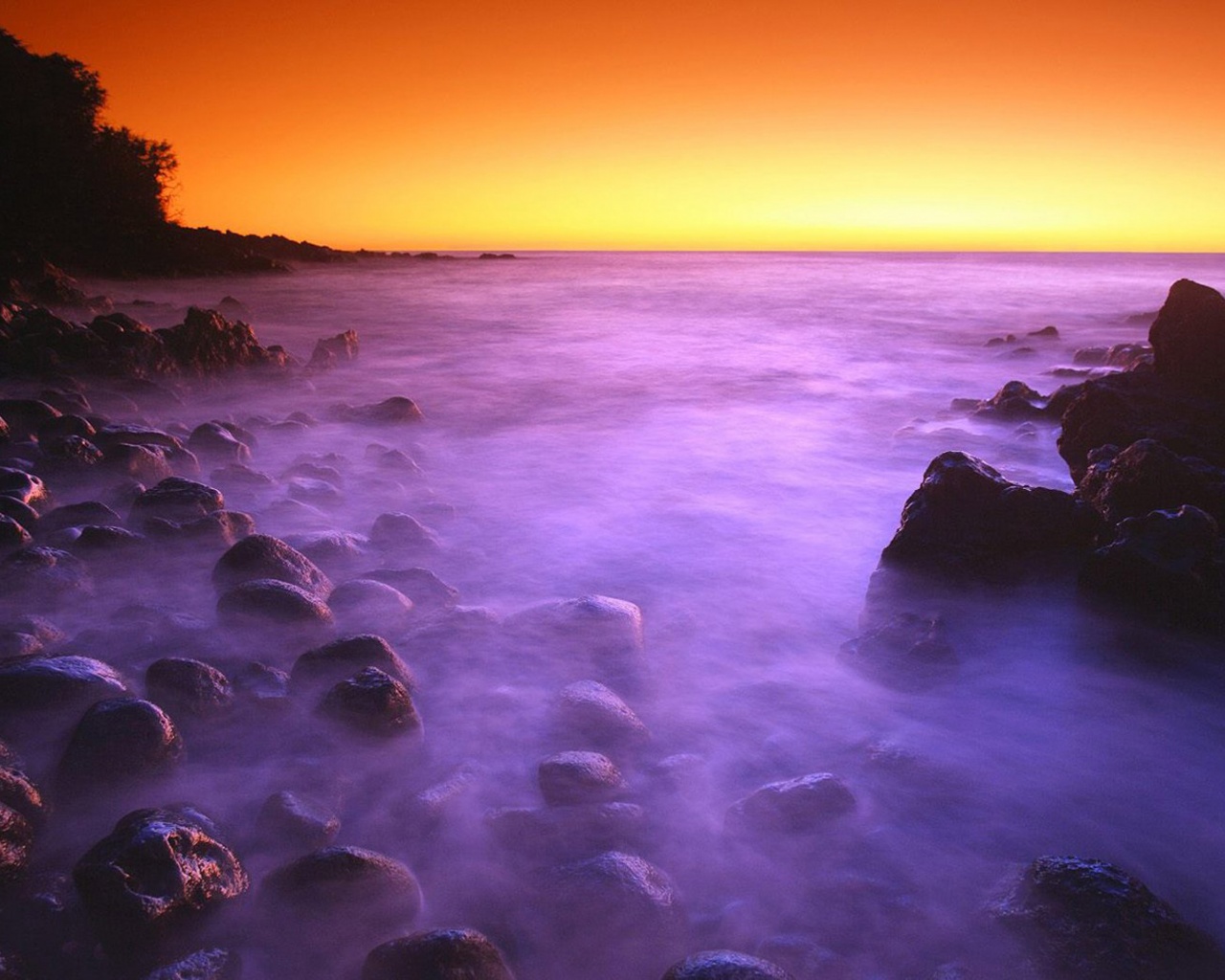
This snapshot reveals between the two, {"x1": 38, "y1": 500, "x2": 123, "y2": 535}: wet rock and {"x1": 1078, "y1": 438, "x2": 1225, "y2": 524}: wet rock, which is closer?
{"x1": 1078, "y1": 438, "x2": 1225, "y2": 524}: wet rock

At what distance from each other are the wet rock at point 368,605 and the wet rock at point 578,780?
138 centimetres

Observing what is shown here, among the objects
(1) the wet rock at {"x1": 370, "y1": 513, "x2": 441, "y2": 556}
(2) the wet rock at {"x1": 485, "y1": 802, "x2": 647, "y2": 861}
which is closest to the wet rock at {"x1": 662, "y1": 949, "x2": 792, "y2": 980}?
(2) the wet rock at {"x1": 485, "y1": 802, "x2": 647, "y2": 861}

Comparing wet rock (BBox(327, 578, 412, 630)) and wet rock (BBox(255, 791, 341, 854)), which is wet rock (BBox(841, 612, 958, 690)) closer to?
wet rock (BBox(327, 578, 412, 630))

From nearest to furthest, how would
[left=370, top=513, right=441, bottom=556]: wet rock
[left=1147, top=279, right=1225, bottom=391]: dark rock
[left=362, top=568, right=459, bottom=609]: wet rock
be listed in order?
[left=362, top=568, right=459, bottom=609]: wet rock → [left=370, top=513, right=441, bottom=556]: wet rock → [left=1147, top=279, right=1225, bottom=391]: dark rock

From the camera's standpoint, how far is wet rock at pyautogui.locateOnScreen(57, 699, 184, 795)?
7.61 feet

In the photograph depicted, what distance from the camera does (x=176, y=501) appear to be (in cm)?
453

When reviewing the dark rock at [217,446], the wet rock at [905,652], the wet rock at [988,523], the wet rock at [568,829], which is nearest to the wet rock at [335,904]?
the wet rock at [568,829]

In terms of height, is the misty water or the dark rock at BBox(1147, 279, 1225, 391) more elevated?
the dark rock at BBox(1147, 279, 1225, 391)

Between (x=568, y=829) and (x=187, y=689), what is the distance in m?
1.48

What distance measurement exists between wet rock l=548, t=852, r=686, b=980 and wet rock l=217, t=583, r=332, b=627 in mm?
1792

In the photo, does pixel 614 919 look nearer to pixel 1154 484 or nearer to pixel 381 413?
pixel 1154 484

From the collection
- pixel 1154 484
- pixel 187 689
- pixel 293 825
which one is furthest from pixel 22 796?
pixel 1154 484

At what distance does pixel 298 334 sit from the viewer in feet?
54.1

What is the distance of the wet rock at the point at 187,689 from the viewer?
2738 millimetres
